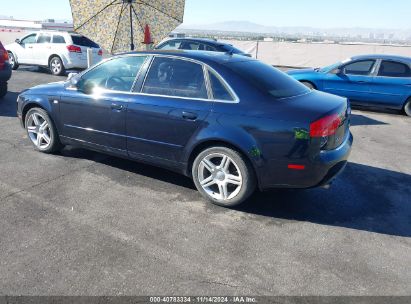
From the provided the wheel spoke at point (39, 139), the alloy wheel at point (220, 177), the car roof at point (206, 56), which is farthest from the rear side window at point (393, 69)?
the wheel spoke at point (39, 139)

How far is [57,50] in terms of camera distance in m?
13.8

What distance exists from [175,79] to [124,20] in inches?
187

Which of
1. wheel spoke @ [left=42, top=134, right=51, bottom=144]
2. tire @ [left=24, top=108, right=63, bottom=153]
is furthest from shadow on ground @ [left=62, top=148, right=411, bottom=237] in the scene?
wheel spoke @ [left=42, top=134, right=51, bottom=144]

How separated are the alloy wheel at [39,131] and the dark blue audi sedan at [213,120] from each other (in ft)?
1.97

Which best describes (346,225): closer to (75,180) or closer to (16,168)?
(75,180)

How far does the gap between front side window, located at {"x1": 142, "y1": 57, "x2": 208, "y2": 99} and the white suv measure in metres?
10.4

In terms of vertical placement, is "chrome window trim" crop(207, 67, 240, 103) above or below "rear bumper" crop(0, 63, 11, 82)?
above

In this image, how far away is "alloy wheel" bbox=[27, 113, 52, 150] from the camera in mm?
5465

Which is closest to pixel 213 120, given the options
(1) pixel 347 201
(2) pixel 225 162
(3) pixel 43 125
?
(2) pixel 225 162

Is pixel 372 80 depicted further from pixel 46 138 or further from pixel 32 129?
pixel 32 129

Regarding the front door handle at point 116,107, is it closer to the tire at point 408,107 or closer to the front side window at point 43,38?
the tire at point 408,107

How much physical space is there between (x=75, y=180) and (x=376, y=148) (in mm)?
5081

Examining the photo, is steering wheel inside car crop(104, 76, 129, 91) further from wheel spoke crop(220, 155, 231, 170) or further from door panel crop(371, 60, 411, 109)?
door panel crop(371, 60, 411, 109)

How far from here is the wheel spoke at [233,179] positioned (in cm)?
393
